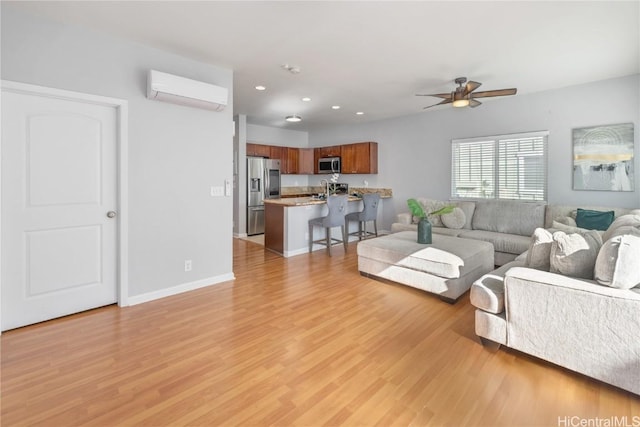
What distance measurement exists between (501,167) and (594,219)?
1.70 m

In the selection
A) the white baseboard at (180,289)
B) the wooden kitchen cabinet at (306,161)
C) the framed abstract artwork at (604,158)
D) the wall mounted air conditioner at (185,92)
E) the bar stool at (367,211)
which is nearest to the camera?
the wall mounted air conditioner at (185,92)

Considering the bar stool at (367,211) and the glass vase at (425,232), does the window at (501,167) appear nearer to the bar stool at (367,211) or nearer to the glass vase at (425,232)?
the bar stool at (367,211)

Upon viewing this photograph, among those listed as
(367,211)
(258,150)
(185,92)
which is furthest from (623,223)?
(258,150)

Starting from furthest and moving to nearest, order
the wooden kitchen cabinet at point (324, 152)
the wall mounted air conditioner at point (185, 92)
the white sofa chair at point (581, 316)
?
the wooden kitchen cabinet at point (324, 152), the wall mounted air conditioner at point (185, 92), the white sofa chair at point (581, 316)

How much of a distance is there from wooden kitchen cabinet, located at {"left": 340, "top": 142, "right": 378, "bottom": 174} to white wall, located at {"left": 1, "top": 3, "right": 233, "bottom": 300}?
3.95 meters

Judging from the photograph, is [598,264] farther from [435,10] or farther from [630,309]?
[435,10]

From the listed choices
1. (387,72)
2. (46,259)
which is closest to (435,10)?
(387,72)

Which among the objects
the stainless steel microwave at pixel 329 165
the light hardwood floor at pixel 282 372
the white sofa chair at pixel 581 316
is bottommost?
the light hardwood floor at pixel 282 372

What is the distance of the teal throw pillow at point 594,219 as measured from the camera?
375 centimetres

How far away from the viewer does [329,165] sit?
791 cm

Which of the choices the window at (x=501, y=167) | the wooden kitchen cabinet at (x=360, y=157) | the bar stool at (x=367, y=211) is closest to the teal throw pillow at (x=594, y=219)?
the window at (x=501, y=167)

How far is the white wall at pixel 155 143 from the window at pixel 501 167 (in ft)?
13.9

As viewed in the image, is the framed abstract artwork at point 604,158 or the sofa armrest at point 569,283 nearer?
the sofa armrest at point 569,283

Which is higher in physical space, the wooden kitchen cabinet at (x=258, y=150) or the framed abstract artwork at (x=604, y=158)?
the wooden kitchen cabinet at (x=258, y=150)
